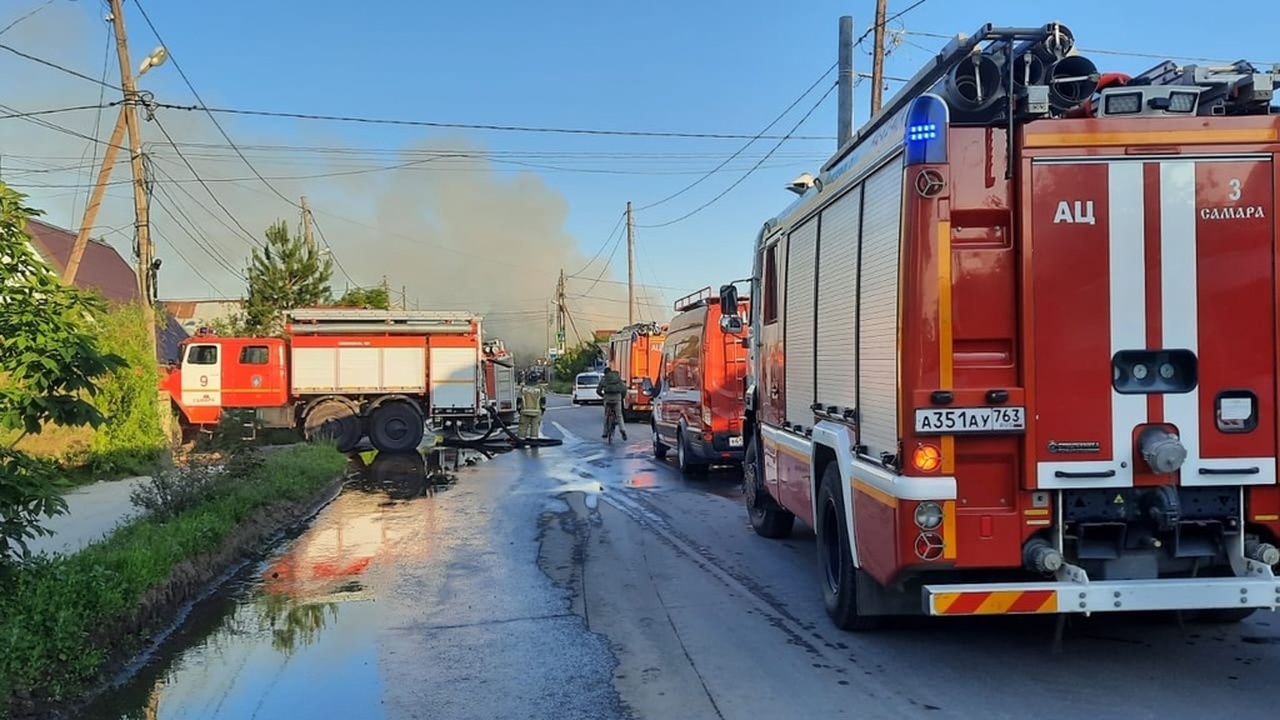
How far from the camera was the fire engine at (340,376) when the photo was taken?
22625 millimetres

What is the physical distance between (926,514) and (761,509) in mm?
5394

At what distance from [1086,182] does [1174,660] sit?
9.28 ft

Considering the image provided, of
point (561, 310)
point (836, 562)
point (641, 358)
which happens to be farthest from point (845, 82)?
point (561, 310)

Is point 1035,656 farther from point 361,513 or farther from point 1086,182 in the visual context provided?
point 361,513

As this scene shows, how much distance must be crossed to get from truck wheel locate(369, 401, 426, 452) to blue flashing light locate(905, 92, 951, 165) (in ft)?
63.4

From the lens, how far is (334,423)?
22.7 metres

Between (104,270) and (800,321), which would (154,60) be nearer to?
(800,321)

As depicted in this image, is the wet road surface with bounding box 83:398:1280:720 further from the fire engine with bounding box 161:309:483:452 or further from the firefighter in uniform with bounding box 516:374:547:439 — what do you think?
the firefighter in uniform with bounding box 516:374:547:439

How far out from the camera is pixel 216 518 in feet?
31.2

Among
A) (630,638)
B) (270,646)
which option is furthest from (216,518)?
(630,638)

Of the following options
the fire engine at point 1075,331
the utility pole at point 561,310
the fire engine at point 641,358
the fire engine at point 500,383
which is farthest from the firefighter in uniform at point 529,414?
the utility pole at point 561,310

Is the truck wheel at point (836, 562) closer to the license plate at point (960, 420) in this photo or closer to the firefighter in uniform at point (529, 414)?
the license plate at point (960, 420)

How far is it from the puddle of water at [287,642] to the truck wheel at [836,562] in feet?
9.66

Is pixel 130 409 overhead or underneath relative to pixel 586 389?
overhead
